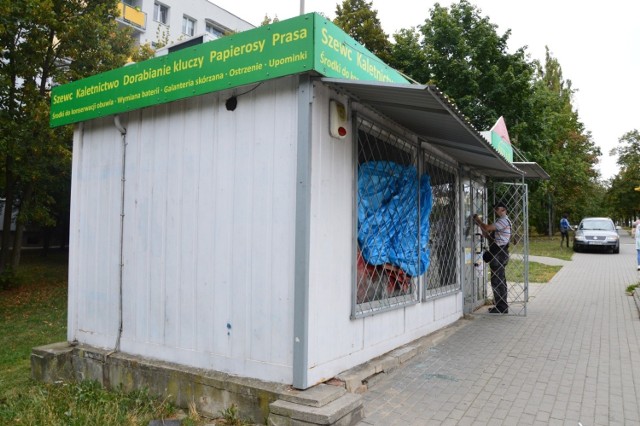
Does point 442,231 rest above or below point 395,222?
below

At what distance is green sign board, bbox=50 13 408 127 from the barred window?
0.72 m

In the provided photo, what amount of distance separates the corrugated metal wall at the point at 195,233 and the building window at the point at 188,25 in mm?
27494

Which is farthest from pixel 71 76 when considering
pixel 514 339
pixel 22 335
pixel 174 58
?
pixel 514 339

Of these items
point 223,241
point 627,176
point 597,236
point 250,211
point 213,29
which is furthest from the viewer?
point 627,176

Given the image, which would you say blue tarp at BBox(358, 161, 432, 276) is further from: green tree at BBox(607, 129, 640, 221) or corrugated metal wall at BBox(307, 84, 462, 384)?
green tree at BBox(607, 129, 640, 221)

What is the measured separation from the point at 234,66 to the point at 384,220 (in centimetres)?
217

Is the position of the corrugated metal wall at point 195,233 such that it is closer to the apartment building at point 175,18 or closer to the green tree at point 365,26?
the green tree at point 365,26

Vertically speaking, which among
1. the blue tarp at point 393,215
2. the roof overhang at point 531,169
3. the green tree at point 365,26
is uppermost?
the green tree at point 365,26

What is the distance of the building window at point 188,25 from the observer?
30250 mm

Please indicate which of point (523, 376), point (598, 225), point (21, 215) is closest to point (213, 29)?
point (21, 215)

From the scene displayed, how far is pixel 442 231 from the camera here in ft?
22.7

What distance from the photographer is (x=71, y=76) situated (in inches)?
478

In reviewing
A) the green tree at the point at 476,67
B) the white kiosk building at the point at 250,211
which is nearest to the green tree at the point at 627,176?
the green tree at the point at 476,67

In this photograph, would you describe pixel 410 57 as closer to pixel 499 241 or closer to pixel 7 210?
pixel 499 241
